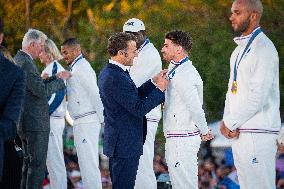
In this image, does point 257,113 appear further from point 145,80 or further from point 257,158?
point 145,80

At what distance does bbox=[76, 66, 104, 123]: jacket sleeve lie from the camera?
30.0ft

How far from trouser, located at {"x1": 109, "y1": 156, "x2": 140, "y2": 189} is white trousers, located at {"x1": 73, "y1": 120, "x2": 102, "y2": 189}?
1974 millimetres

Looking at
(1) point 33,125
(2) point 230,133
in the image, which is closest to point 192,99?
(2) point 230,133

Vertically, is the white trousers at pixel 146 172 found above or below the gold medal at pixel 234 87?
below

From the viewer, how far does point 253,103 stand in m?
6.03

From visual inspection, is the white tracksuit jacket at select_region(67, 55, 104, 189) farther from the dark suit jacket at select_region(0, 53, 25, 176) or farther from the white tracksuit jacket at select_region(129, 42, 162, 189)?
the dark suit jacket at select_region(0, 53, 25, 176)

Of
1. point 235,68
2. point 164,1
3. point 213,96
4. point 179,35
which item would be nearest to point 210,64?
point 213,96

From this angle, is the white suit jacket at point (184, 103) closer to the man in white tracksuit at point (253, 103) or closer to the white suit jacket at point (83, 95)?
the man in white tracksuit at point (253, 103)

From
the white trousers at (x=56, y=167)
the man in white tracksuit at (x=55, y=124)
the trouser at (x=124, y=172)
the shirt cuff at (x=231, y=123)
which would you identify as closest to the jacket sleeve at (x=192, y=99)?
the trouser at (x=124, y=172)

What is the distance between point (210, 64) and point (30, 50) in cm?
811

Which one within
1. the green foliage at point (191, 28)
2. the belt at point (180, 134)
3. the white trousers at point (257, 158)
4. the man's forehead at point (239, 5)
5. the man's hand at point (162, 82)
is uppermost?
the green foliage at point (191, 28)

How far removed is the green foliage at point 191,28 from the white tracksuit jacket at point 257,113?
9.93 m

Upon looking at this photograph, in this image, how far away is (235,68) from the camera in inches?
246

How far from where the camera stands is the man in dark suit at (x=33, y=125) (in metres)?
8.09
